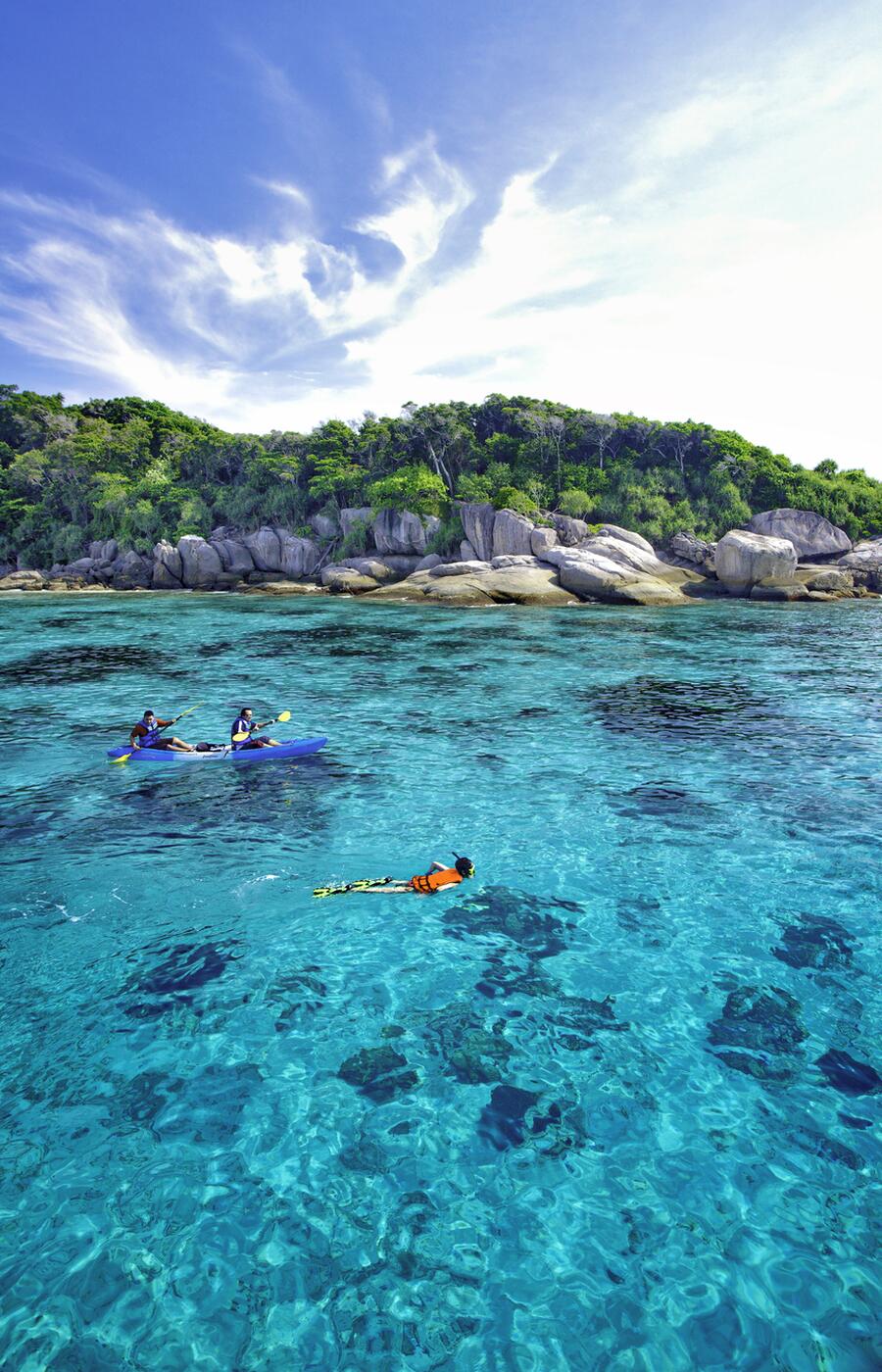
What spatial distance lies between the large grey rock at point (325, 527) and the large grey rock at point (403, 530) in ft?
17.3

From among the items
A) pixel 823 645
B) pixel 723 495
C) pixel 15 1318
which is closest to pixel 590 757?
pixel 15 1318

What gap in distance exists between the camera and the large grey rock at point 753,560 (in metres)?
47.3

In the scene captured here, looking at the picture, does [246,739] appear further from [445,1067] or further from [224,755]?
[445,1067]

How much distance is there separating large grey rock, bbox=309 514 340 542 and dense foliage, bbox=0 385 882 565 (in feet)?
4.61

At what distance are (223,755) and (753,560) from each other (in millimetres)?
44312

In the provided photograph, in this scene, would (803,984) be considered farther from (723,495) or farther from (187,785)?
(723,495)

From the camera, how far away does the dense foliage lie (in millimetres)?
57281

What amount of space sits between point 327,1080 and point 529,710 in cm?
1376

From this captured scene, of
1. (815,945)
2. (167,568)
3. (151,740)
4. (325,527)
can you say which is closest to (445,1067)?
(815,945)

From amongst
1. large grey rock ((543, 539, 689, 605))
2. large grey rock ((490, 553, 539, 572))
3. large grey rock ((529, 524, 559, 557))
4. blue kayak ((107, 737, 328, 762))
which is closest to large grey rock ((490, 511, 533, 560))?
large grey rock ((529, 524, 559, 557))

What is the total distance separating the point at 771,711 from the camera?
60.5ft

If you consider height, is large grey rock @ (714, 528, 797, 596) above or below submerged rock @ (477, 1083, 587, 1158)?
above

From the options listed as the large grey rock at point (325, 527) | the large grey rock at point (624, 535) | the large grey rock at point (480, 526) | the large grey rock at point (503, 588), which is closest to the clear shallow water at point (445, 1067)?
the large grey rock at point (503, 588)

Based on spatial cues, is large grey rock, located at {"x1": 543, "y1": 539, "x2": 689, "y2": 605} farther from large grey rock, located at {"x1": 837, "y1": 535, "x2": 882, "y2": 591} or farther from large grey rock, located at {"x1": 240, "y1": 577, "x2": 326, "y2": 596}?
large grey rock, located at {"x1": 240, "y1": 577, "x2": 326, "y2": 596}
